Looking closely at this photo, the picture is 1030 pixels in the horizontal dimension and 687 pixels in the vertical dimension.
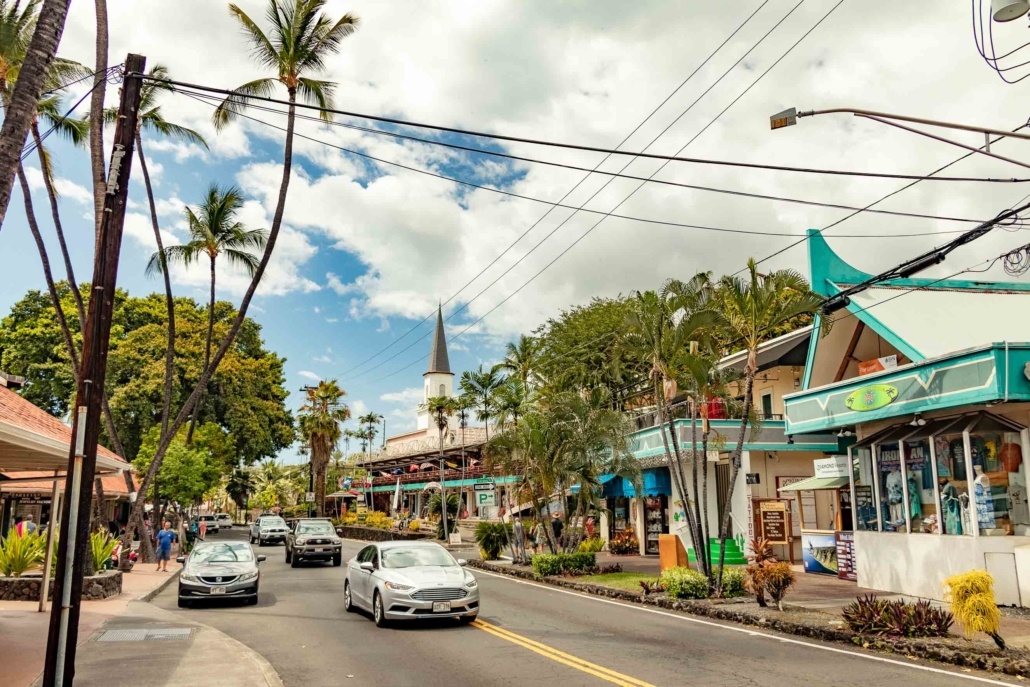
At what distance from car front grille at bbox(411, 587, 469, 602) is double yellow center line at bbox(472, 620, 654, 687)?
763mm

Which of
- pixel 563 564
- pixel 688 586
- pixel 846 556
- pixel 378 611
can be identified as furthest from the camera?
pixel 563 564

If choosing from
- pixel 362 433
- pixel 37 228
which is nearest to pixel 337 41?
pixel 37 228

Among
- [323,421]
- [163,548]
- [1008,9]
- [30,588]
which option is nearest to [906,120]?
[1008,9]

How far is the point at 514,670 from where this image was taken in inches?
397

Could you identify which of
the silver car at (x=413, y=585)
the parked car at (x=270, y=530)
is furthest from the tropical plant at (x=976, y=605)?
the parked car at (x=270, y=530)

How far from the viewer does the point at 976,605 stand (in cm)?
1072

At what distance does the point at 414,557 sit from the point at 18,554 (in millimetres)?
10422

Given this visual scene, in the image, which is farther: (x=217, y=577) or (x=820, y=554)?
(x=820, y=554)

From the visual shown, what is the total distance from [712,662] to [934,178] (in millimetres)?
8392

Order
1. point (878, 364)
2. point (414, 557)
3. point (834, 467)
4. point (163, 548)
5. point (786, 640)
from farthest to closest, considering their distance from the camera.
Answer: point (163, 548), point (878, 364), point (834, 467), point (414, 557), point (786, 640)

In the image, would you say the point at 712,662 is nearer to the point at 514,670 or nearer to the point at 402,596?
the point at 514,670

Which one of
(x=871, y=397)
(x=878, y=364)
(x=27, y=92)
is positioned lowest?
(x=871, y=397)

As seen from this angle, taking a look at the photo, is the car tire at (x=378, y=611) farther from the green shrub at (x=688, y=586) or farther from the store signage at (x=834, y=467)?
the store signage at (x=834, y=467)

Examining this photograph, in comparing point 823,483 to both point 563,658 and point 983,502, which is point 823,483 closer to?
point 983,502
